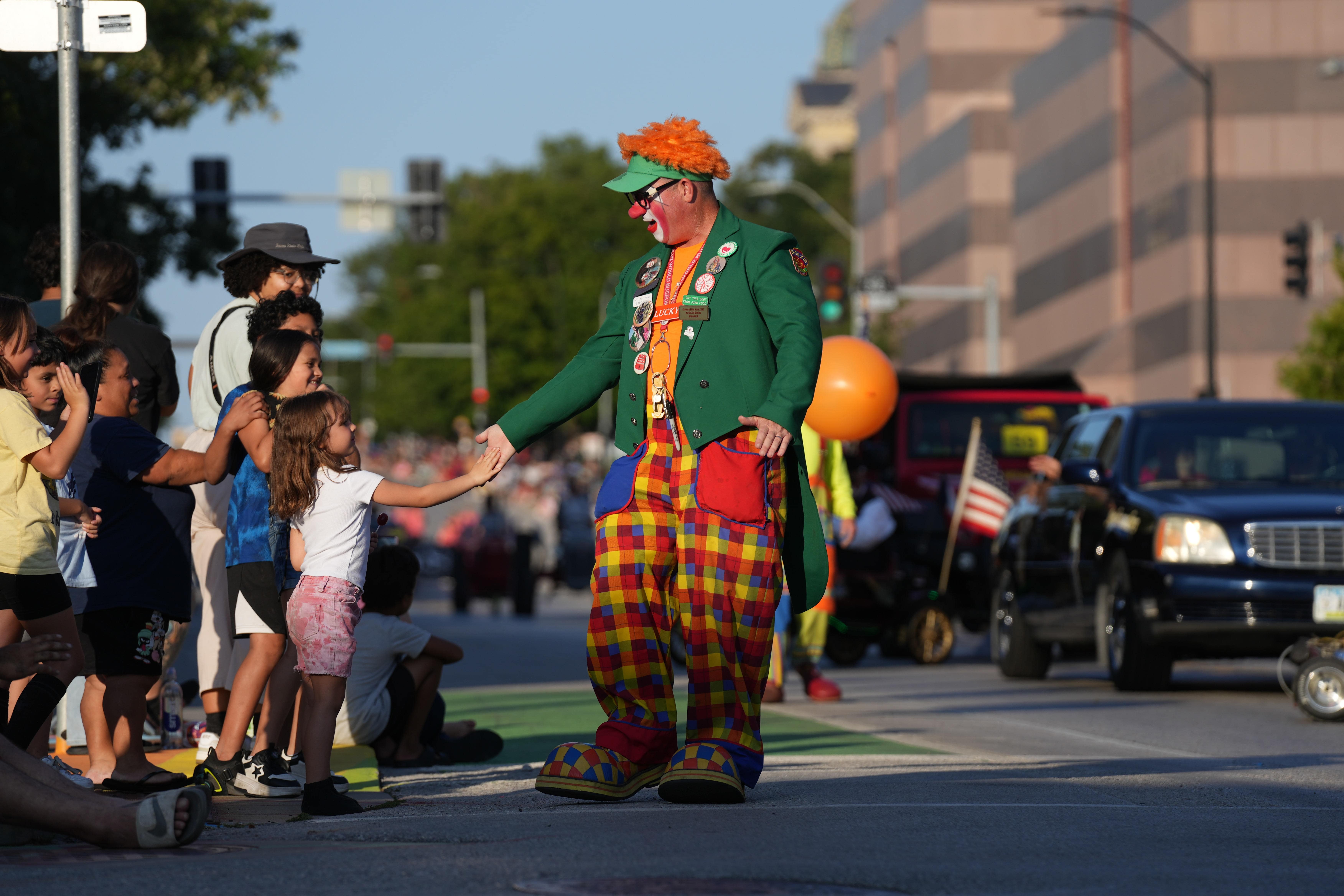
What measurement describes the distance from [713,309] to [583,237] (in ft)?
252

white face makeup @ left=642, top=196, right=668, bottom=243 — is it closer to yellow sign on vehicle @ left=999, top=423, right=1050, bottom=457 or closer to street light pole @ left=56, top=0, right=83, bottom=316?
street light pole @ left=56, top=0, right=83, bottom=316

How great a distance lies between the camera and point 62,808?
17.3 feet

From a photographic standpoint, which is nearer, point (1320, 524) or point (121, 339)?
point (121, 339)

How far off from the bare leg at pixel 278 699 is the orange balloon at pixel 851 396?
483cm

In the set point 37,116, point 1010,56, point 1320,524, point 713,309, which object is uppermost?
point 1010,56

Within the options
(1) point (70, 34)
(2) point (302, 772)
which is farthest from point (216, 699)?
(1) point (70, 34)

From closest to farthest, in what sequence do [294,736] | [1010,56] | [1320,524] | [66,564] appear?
1. [66,564]
2. [294,736]
3. [1320,524]
4. [1010,56]

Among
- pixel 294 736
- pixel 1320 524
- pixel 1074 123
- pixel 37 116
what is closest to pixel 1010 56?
pixel 1074 123

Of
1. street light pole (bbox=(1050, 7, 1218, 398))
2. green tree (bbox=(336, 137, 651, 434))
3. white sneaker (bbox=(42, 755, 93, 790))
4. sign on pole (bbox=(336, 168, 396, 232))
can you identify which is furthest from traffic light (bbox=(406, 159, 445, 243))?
green tree (bbox=(336, 137, 651, 434))

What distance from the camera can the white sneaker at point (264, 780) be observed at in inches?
271

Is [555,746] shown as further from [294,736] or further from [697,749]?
[697,749]

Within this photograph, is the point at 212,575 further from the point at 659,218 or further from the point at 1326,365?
the point at 1326,365

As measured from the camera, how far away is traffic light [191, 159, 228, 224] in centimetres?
2845

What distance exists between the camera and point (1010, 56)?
79500 millimetres
